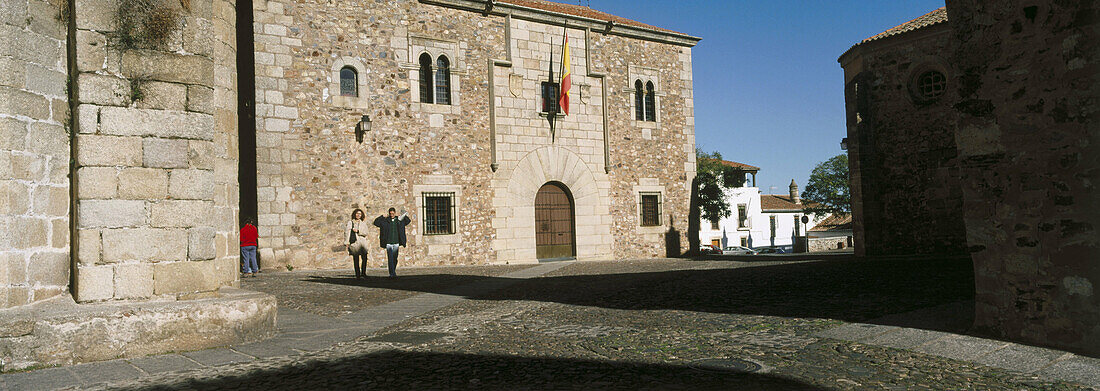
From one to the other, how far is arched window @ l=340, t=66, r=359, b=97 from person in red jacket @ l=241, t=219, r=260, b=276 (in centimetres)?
404

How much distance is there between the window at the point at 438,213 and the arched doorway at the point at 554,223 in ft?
9.06

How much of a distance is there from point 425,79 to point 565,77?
3889 millimetres

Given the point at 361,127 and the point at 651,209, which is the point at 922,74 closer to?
the point at 651,209

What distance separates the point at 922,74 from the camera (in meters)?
17.6

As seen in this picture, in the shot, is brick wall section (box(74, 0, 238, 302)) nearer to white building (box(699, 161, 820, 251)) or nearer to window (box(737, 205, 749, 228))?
white building (box(699, 161, 820, 251))

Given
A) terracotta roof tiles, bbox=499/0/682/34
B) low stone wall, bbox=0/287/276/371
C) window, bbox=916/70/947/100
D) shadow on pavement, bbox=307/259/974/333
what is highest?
terracotta roof tiles, bbox=499/0/682/34

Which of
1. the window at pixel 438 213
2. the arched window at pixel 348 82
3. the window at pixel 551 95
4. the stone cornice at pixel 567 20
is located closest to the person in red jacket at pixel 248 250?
the arched window at pixel 348 82

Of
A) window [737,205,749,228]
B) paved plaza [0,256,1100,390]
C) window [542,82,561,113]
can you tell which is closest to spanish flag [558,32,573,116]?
window [542,82,561,113]

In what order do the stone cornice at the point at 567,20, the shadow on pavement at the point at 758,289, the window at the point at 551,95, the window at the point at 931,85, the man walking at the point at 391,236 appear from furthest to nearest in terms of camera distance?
the window at the point at 551,95 < the stone cornice at the point at 567,20 < the window at the point at 931,85 < the man walking at the point at 391,236 < the shadow on pavement at the point at 758,289

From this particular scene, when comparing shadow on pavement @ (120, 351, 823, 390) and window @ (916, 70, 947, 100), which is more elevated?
window @ (916, 70, 947, 100)

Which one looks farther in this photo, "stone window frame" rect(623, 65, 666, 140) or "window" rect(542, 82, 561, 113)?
"stone window frame" rect(623, 65, 666, 140)

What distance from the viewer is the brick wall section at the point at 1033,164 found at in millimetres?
4574

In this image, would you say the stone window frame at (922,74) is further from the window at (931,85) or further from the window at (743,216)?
the window at (743,216)

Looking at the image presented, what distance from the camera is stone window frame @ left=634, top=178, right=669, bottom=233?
66.1 ft
